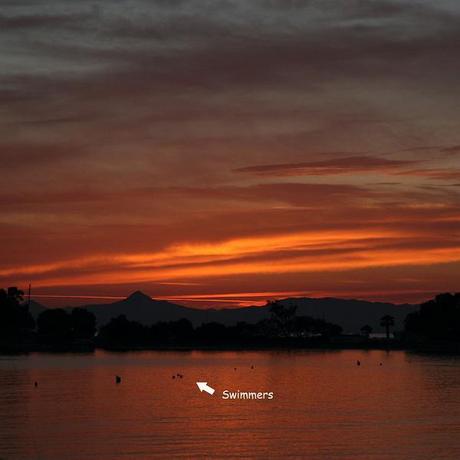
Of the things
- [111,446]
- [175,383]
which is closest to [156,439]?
[111,446]

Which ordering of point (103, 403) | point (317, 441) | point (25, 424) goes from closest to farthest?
point (317, 441) → point (25, 424) → point (103, 403)

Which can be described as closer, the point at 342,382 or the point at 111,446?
the point at 111,446

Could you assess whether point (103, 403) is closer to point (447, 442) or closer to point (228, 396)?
point (228, 396)

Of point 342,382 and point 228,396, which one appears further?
point 342,382

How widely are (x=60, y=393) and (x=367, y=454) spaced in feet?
245

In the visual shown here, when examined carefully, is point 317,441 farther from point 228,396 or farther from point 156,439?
point 228,396

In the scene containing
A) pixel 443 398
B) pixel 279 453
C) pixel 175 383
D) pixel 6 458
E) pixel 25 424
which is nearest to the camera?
pixel 6 458

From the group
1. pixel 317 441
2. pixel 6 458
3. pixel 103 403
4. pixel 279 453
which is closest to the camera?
pixel 6 458

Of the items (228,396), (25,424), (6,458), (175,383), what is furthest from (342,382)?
(6,458)

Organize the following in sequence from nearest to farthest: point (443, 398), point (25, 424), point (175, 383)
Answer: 1. point (25, 424)
2. point (443, 398)
3. point (175, 383)

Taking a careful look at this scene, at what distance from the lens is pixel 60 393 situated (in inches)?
5837

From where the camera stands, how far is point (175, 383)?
175250 mm

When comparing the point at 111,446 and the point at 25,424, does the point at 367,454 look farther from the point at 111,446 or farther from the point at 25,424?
the point at 25,424

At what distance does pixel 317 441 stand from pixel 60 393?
216 ft
